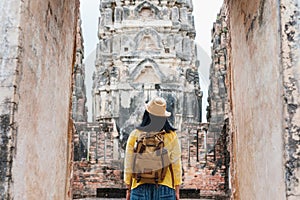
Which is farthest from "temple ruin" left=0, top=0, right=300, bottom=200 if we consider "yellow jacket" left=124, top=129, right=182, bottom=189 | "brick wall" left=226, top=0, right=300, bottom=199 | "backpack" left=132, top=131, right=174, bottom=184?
"backpack" left=132, top=131, right=174, bottom=184

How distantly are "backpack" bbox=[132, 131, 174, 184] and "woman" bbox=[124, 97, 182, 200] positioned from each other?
0.04 meters

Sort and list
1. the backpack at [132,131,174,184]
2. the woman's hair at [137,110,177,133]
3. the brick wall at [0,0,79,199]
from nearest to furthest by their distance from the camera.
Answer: the brick wall at [0,0,79,199], the backpack at [132,131,174,184], the woman's hair at [137,110,177,133]

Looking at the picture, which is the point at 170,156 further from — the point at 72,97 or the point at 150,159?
the point at 72,97

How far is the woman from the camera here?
3842 millimetres

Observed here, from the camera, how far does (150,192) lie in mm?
3846

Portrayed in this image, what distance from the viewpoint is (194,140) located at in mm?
12648

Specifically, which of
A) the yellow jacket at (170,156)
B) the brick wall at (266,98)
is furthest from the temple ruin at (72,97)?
the yellow jacket at (170,156)

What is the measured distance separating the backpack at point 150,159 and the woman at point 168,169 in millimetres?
42

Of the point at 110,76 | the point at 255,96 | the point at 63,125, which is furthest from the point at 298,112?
the point at 110,76

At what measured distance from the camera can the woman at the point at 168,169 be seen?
12.6 feet

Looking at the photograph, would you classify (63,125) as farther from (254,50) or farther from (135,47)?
(135,47)

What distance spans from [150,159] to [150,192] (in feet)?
0.85

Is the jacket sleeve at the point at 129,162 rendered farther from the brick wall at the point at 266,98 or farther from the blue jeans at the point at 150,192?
the brick wall at the point at 266,98

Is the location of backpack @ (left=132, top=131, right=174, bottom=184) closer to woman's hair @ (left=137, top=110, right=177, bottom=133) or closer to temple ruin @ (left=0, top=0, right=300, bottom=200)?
woman's hair @ (left=137, top=110, right=177, bottom=133)
